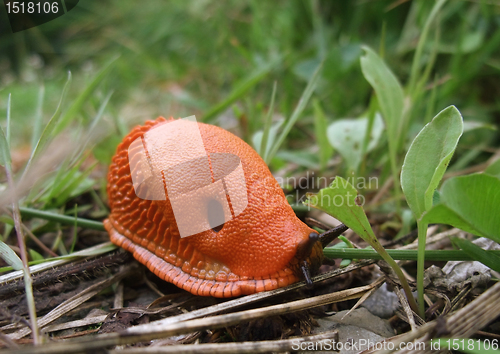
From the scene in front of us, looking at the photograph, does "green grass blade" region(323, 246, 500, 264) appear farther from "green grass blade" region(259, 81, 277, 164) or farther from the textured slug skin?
"green grass blade" region(259, 81, 277, 164)

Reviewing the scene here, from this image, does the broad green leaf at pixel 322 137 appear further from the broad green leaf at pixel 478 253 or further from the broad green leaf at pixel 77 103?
the broad green leaf at pixel 77 103

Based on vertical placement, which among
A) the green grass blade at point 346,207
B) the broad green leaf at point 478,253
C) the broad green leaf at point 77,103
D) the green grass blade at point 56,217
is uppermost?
the broad green leaf at point 77,103

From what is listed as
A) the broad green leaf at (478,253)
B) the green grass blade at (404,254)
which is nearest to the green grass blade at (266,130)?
the green grass blade at (404,254)

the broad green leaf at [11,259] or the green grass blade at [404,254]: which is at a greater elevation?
the broad green leaf at [11,259]

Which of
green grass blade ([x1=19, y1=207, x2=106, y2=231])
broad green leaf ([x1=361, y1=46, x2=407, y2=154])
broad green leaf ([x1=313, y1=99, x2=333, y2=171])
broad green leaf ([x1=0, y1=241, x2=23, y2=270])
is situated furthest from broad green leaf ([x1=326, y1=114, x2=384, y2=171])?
broad green leaf ([x1=0, y1=241, x2=23, y2=270])

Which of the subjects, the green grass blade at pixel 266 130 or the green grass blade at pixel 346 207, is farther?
the green grass blade at pixel 266 130

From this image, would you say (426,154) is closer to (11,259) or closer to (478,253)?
(478,253)

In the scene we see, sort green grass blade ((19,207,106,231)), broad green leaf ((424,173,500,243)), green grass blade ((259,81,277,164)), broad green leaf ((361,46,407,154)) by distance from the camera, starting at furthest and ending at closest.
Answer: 1. green grass blade ((259,81,277,164))
2. broad green leaf ((361,46,407,154))
3. green grass blade ((19,207,106,231))
4. broad green leaf ((424,173,500,243))

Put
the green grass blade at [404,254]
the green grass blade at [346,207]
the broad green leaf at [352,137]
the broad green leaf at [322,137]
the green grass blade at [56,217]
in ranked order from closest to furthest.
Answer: the green grass blade at [346,207] < the green grass blade at [404,254] < the green grass blade at [56,217] < the broad green leaf at [352,137] < the broad green leaf at [322,137]
